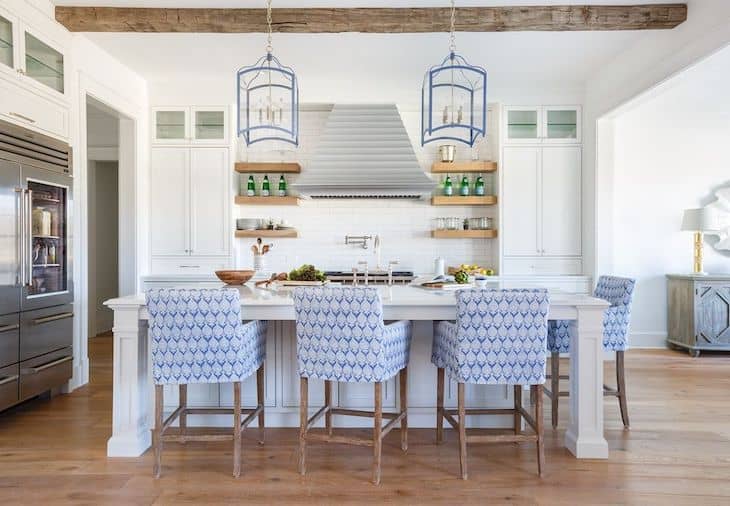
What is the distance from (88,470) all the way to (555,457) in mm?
2423

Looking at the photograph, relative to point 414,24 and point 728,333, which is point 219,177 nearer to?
point 414,24

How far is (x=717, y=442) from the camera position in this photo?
2.94m

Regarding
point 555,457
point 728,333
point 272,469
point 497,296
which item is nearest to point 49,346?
point 272,469

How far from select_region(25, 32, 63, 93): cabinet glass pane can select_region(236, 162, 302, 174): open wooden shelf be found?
201 centimetres

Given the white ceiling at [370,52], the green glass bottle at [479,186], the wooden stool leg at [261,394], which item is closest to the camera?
the wooden stool leg at [261,394]

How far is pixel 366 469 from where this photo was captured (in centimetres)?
257

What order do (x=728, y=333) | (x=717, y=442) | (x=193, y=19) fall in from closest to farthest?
(x=717, y=442) → (x=193, y=19) → (x=728, y=333)

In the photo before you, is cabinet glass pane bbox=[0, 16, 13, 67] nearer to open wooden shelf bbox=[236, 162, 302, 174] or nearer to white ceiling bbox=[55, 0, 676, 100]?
white ceiling bbox=[55, 0, 676, 100]

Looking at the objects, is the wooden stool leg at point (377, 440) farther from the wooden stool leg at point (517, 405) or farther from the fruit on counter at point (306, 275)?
the fruit on counter at point (306, 275)

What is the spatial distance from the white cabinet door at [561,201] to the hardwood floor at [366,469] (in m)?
2.40

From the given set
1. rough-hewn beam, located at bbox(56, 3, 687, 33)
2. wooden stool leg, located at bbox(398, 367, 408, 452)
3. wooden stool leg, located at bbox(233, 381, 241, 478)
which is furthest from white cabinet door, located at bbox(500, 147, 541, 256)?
wooden stool leg, located at bbox(233, 381, 241, 478)

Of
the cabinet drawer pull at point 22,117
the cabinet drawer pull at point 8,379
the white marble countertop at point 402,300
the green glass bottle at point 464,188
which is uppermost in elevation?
the cabinet drawer pull at point 22,117

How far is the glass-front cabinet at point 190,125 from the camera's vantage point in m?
5.47

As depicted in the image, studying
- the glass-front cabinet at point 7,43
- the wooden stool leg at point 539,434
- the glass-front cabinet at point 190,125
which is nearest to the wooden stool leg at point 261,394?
the wooden stool leg at point 539,434
